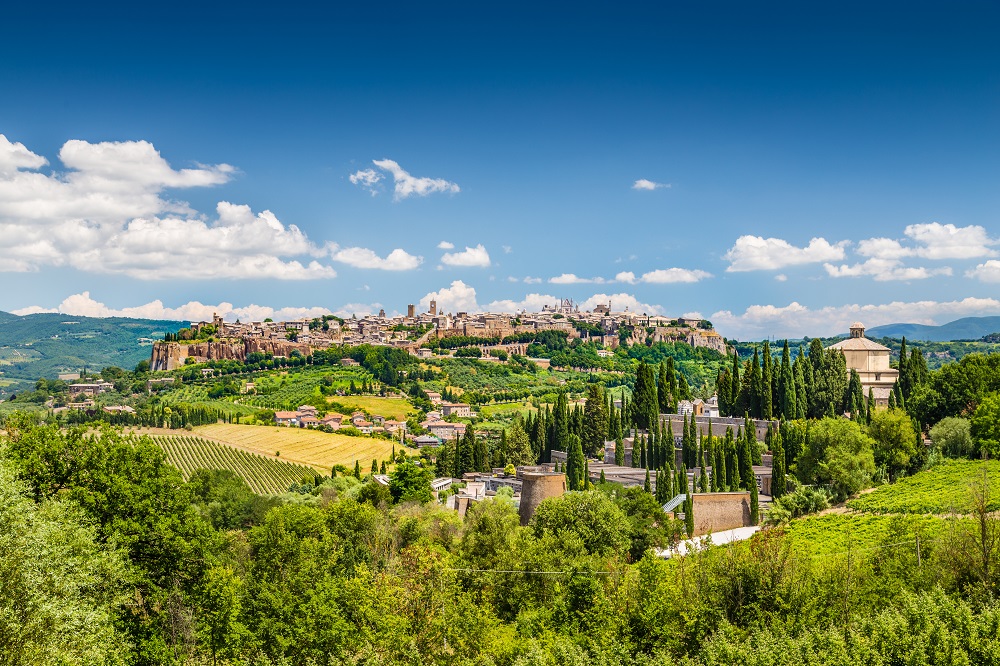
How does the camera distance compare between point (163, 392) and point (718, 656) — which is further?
point (163, 392)

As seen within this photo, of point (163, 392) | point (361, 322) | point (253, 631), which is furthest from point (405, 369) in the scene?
point (253, 631)

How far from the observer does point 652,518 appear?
3291 centimetres

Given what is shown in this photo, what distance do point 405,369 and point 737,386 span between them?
81.2 m

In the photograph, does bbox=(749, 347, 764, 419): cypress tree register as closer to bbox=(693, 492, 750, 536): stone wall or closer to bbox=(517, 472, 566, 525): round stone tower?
bbox=(693, 492, 750, 536): stone wall

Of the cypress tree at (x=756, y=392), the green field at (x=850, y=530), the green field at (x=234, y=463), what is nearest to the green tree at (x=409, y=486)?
the green field at (x=850, y=530)

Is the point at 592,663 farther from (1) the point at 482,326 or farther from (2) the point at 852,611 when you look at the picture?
(1) the point at 482,326

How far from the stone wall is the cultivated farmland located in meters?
40.0

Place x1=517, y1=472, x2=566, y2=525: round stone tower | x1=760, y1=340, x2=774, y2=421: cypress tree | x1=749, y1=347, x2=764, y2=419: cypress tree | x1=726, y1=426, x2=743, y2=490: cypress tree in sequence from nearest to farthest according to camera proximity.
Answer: x1=517, y1=472, x2=566, y2=525: round stone tower
x1=726, y1=426, x2=743, y2=490: cypress tree
x1=760, y1=340, x2=774, y2=421: cypress tree
x1=749, y1=347, x2=764, y2=419: cypress tree

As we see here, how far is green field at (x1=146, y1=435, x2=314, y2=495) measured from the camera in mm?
63344

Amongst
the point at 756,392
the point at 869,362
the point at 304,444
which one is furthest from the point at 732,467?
the point at 304,444

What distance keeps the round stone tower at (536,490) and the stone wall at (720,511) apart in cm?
622

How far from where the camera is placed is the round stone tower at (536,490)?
3397cm

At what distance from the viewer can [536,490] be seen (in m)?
34.1

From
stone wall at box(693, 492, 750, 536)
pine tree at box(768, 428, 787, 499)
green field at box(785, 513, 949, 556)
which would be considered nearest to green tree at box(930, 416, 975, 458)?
pine tree at box(768, 428, 787, 499)
